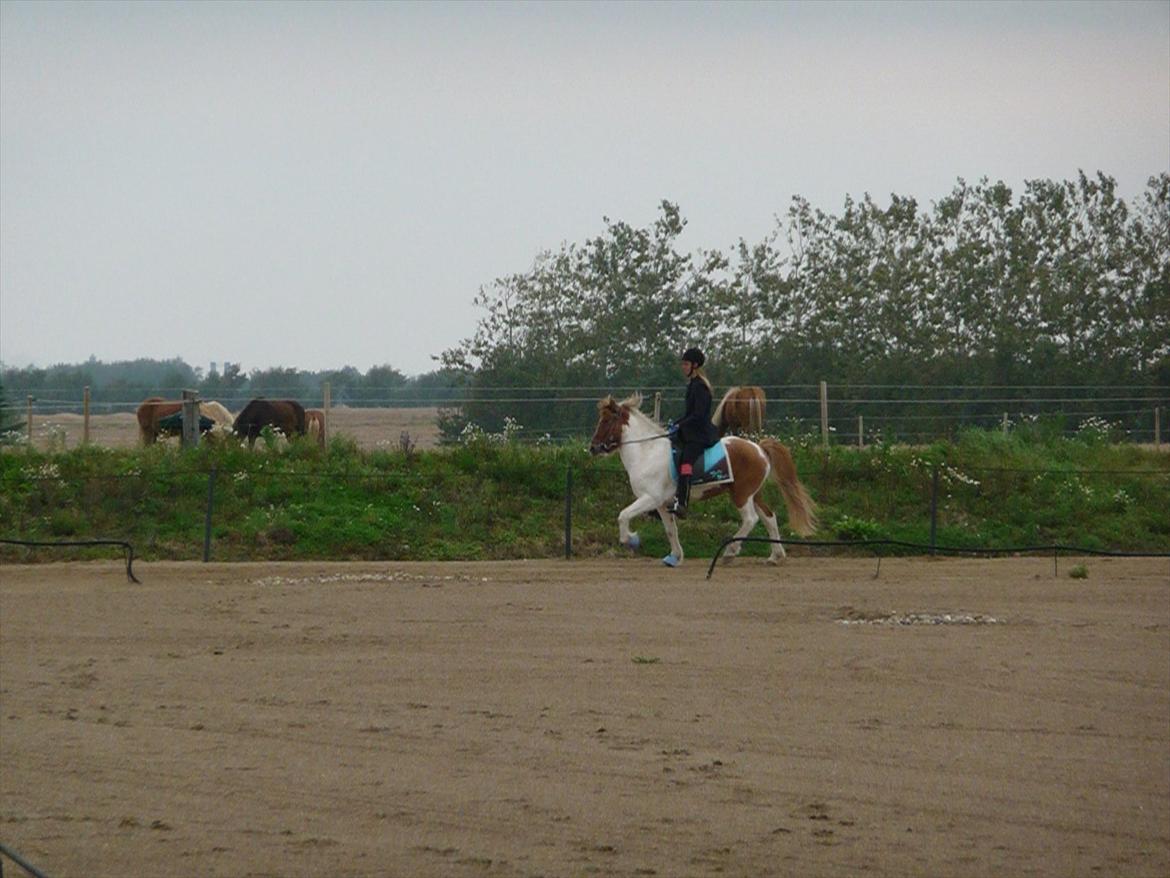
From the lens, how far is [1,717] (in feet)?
37.0

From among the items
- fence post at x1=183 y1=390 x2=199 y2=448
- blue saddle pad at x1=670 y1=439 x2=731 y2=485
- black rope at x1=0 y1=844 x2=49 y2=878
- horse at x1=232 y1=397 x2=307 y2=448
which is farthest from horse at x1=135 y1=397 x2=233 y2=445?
black rope at x1=0 y1=844 x2=49 y2=878

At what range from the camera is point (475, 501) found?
72.6ft

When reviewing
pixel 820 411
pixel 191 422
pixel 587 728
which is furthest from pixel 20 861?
pixel 820 411

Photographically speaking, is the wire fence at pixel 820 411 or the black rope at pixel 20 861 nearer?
the black rope at pixel 20 861

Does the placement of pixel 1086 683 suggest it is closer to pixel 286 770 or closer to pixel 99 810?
pixel 286 770

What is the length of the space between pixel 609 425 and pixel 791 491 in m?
2.34

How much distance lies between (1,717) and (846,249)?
36.7 m

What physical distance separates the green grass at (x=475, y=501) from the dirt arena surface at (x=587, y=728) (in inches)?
126

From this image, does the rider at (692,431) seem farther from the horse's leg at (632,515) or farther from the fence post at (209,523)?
the fence post at (209,523)

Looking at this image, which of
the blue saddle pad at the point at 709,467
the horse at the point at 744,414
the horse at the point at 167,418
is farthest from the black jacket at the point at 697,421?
the horse at the point at 167,418

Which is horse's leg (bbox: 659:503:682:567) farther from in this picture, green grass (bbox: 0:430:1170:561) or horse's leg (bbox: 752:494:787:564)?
green grass (bbox: 0:430:1170:561)

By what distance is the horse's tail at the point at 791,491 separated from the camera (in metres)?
19.3

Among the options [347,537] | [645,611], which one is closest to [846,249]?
[347,537]

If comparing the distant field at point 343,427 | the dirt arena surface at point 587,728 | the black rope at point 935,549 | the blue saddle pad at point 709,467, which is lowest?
the dirt arena surface at point 587,728
